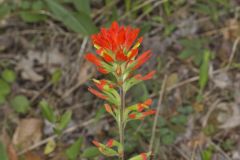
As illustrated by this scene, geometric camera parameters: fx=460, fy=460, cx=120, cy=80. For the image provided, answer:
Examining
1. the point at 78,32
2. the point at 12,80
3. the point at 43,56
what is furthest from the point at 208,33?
the point at 12,80

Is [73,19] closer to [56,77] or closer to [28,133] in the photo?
[56,77]

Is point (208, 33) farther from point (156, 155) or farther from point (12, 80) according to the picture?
point (12, 80)

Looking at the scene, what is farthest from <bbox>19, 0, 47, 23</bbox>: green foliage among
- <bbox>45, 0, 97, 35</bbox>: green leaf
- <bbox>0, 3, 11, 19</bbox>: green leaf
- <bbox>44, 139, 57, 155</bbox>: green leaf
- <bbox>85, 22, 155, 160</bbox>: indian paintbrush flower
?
<bbox>85, 22, 155, 160</bbox>: indian paintbrush flower

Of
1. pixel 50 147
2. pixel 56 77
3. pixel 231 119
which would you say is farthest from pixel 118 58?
pixel 56 77

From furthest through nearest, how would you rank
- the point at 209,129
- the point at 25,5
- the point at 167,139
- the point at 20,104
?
the point at 25,5 < the point at 20,104 < the point at 209,129 < the point at 167,139

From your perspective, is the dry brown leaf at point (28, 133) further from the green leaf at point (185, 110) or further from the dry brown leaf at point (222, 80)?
the dry brown leaf at point (222, 80)

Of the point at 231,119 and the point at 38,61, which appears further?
the point at 38,61

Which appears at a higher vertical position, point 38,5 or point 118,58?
point 38,5
